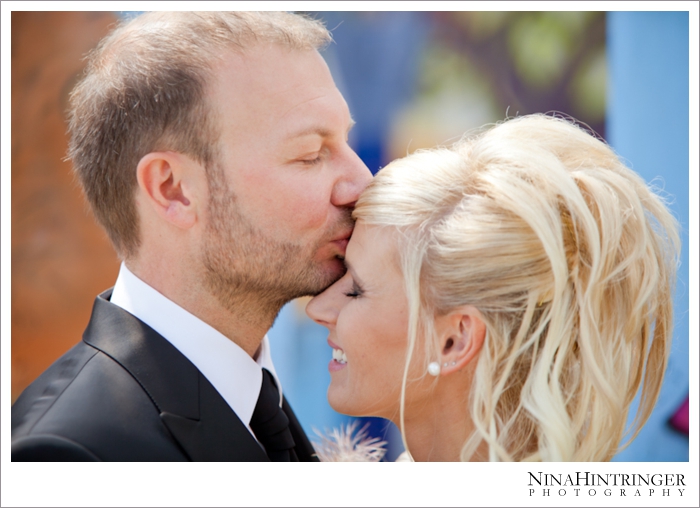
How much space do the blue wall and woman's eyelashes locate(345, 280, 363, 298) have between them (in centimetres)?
235

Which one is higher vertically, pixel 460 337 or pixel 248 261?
pixel 248 261

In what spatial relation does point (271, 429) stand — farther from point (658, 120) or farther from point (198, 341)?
point (658, 120)

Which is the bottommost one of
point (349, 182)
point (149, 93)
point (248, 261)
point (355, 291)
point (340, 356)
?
point (340, 356)

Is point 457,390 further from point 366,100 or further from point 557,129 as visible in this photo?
point 366,100

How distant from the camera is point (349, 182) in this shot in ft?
6.82

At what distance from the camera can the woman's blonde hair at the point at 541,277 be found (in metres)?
1.77

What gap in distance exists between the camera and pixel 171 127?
1938 mm

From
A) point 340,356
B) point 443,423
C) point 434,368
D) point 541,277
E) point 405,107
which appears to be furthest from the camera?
point 405,107

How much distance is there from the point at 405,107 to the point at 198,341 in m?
2.26

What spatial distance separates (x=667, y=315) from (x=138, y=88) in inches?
74.8

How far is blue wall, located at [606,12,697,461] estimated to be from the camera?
3475 millimetres

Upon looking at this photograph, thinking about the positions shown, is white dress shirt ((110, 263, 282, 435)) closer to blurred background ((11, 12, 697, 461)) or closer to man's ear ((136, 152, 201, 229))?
man's ear ((136, 152, 201, 229))

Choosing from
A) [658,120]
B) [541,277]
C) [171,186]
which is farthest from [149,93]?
[658,120]

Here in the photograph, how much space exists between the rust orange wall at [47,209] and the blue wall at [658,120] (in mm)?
3103
